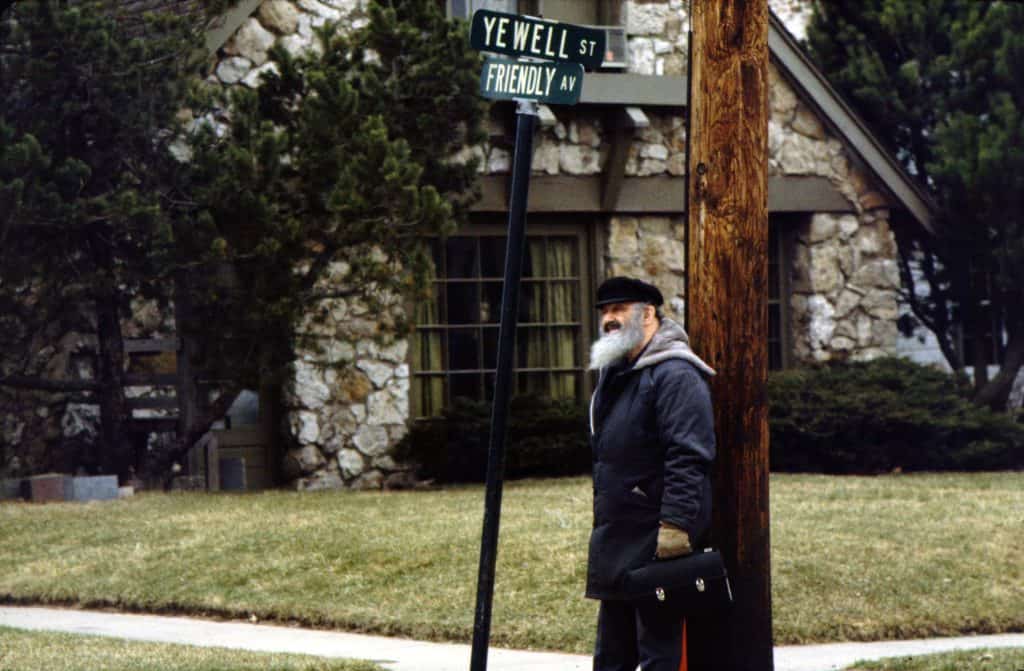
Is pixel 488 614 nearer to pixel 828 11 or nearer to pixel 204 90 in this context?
pixel 204 90

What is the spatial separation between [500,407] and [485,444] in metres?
9.80

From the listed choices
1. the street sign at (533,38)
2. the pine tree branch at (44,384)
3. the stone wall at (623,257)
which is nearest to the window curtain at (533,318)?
the stone wall at (623,257)

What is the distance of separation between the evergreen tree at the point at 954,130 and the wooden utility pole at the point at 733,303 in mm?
12123

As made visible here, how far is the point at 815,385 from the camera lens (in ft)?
57.6

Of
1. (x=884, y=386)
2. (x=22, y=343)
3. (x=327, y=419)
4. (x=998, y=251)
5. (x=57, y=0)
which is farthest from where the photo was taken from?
Result: (x=998, y=251)

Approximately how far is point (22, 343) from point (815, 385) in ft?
25.5

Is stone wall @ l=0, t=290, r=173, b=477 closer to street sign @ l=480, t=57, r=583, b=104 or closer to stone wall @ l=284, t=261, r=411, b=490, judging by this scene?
stone wall @ l=284, t=261, r=411, b=490

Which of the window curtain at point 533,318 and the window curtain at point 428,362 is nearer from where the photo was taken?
the window curtain at point 428,362

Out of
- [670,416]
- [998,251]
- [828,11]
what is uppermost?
[828,11]

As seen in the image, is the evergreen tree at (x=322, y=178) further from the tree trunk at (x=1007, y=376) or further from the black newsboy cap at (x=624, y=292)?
the black newsboy cap at (x=624, y=292)

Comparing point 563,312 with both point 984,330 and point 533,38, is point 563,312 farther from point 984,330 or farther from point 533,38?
point 533,38

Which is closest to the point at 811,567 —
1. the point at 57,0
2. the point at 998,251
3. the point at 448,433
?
the point at 448,433

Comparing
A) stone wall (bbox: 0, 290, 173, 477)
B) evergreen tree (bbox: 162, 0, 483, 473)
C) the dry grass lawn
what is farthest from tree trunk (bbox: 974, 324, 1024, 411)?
stone wall (bbox: 0, 290, 173, 477)

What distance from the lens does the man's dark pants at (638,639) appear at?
264 inches
